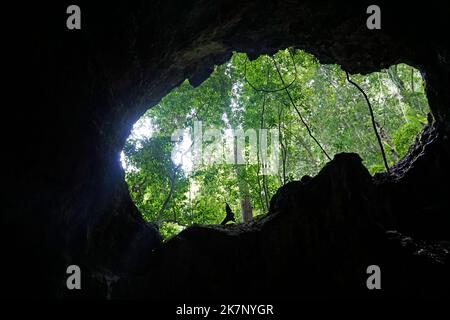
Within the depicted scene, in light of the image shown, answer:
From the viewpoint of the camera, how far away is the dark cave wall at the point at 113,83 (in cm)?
439

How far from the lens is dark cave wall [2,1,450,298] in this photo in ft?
14.4

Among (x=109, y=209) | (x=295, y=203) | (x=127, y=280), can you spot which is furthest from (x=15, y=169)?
(x=295, y=203)

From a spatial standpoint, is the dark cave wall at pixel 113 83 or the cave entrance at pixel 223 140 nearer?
the dark cave wall at pixel 113 83

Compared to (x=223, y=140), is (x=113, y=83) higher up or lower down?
lower down

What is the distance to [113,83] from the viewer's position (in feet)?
17.6

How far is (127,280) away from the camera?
6559 millimetres

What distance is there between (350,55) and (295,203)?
161 inches

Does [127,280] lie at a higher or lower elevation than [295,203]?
lower

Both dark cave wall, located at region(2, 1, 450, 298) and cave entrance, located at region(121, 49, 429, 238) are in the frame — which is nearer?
dark cave wall, located at region(2, 1, 450, 298)

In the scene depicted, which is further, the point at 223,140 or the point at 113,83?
the point at 223,140

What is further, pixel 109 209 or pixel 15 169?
pixel 109 209
